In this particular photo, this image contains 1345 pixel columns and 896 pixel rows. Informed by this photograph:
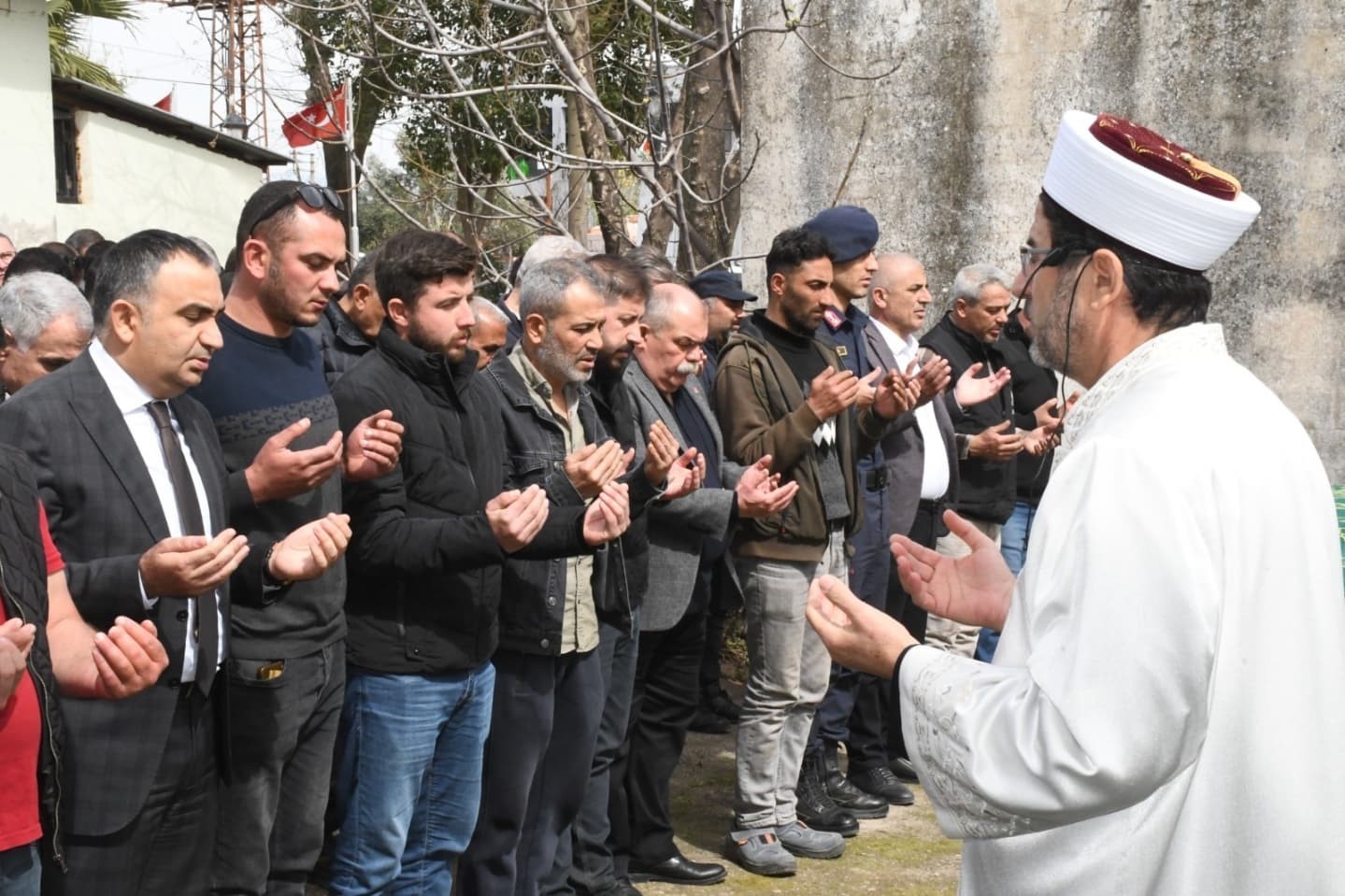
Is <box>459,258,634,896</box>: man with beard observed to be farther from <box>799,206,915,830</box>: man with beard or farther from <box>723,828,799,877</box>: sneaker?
<box>799,206,915,830</box>: man with beard

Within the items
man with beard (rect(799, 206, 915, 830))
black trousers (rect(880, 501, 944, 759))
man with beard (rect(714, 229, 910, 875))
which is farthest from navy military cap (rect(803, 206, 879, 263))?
black trousers (rect(880, 501, 944, 759))

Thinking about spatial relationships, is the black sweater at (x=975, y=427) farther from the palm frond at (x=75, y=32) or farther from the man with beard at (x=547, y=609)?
the palm frond at (x=75, y=32)

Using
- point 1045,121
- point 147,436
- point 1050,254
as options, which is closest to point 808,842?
point 147,436

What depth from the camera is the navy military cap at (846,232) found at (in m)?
6.24

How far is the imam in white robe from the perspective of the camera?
6.77ft

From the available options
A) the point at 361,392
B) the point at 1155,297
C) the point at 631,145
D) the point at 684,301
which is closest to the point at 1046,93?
the point at 631,145

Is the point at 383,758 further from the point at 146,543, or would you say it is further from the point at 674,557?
the point at 674,557

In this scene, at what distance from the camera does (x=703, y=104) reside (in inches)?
376

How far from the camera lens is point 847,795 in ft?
21.6

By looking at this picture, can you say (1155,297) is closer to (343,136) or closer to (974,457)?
(974,457)

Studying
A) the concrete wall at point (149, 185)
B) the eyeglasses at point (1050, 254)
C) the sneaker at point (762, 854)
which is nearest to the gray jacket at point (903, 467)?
the sneaker at point (762, 854)

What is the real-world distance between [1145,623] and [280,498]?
237cm

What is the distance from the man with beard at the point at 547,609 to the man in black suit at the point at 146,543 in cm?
106

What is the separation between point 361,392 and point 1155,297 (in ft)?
7.92
